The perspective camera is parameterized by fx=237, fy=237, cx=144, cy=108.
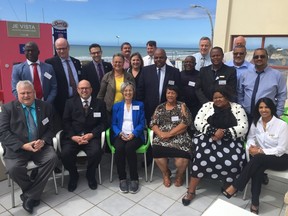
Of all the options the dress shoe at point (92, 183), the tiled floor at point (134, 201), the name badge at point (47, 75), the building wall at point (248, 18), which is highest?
the building wall at point (248, 18)

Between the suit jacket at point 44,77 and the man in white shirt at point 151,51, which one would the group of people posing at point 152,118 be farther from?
the man in white shirt at point 151,51

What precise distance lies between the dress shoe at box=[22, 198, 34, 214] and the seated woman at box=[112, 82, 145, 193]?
3.10 ft

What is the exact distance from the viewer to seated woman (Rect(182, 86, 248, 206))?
255 cm

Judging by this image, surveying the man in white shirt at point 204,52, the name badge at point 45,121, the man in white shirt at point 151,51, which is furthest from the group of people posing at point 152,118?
the man in white shirt at point 151,51

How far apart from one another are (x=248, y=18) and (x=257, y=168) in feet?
18.4

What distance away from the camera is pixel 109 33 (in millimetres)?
49656

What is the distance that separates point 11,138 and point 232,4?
22.3 ft

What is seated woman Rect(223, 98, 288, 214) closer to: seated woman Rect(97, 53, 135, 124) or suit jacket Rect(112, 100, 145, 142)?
suit jacket Rect(112, 100, 145, 142)

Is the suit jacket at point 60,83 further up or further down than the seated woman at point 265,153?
further up

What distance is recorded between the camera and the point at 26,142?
8.20ft

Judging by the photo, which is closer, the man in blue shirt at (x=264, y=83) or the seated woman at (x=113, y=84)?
the man in blue shirt at (x=264, y=83)

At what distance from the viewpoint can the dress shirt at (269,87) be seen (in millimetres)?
2715

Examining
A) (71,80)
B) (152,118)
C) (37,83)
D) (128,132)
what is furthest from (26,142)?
(152,118)

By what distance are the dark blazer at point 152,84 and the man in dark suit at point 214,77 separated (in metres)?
0.34
